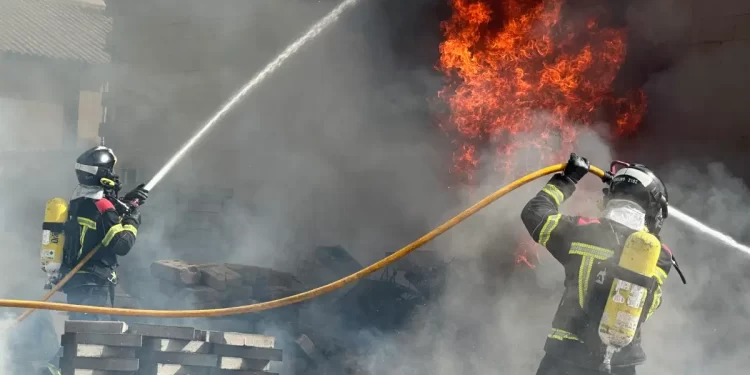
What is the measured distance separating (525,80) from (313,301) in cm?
321

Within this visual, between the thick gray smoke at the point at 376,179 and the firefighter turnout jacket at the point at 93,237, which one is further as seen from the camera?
the thick gray smoke at the point at 376,179

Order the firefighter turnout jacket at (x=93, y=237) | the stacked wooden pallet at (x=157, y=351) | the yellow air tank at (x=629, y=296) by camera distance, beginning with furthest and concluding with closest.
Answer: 1. the firefighter turnout jacket at (x=93, y=237)
2. the stacked wooden pallet at (x=157, y=351)
3. the yellow air tank at (x=629, y=296)

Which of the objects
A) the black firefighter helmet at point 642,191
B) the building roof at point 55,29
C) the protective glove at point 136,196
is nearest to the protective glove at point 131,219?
the protective glove at point 136,196

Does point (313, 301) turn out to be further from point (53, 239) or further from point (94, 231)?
point (53, 239)

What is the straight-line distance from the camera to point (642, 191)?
5156 mm

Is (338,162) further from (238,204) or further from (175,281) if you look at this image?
(175,281)

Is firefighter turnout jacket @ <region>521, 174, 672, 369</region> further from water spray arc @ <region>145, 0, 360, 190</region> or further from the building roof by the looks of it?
the building roof

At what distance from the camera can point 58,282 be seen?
286 inches

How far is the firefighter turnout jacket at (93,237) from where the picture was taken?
23.4ft

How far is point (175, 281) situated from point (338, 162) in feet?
11.2

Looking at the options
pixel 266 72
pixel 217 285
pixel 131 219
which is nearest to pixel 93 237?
pixel 131 219

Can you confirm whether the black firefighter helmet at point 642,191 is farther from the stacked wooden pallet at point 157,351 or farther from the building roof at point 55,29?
the building roof at point 55,29

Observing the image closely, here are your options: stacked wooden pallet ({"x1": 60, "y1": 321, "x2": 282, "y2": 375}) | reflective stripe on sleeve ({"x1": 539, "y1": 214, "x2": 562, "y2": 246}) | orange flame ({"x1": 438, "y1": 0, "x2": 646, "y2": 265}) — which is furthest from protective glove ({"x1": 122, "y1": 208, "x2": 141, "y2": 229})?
orange flame ({"x1": 438, "y1": 0, "x2": 646, "y2": 265})

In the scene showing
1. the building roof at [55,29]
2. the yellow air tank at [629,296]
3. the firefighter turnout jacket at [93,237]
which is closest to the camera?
the yellow air tank at [629,296]
